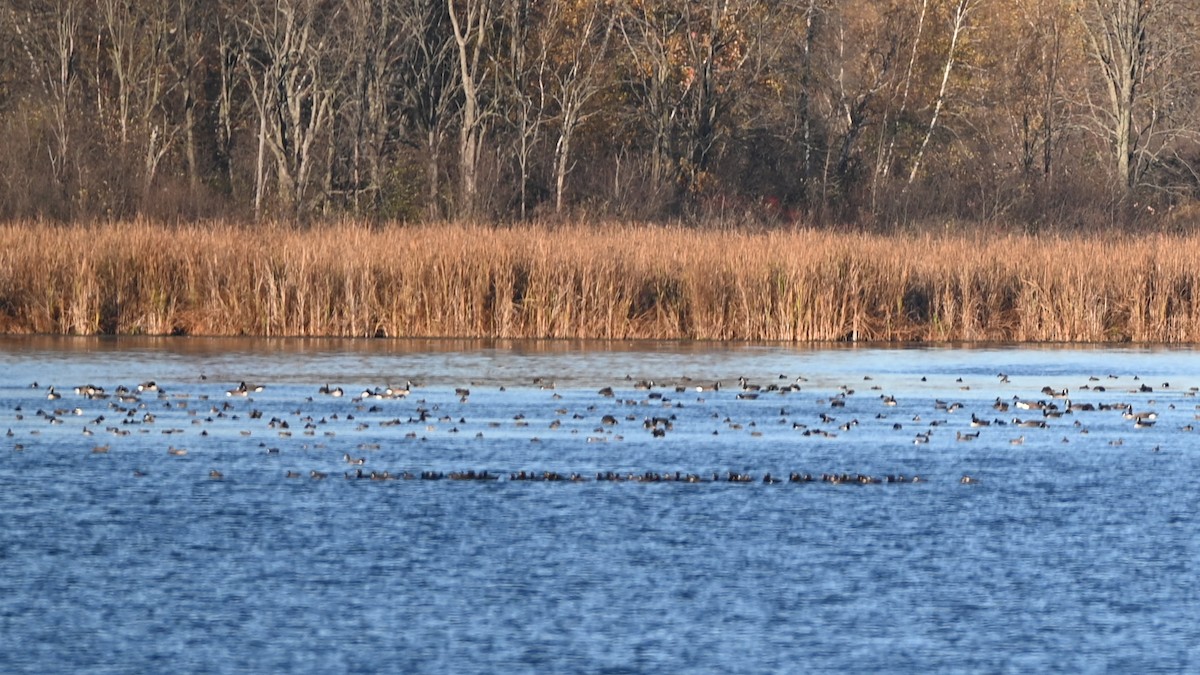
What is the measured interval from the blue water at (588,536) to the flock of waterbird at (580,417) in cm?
7

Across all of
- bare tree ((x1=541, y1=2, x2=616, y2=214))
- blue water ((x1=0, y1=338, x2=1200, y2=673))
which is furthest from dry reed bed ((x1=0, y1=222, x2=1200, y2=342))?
bare tree ((x1=541, y1=2, x2=616, y2=214))

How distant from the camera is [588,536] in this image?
9961 mm

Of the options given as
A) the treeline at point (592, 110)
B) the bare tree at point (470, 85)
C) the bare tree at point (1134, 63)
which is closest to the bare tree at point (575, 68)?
the treeline at point (592, 110)

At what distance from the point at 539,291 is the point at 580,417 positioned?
870 centimetres

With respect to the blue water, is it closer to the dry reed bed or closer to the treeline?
the dry reed bed

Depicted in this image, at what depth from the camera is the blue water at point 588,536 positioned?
7.73 metres

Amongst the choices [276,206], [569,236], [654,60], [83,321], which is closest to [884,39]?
[654,60]

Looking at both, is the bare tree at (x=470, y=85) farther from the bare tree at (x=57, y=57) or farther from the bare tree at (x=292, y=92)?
the bare tree at (x=57, y=57)

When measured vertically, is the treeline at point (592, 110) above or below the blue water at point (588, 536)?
above

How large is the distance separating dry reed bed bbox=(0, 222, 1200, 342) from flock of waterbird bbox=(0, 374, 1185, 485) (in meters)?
5.73

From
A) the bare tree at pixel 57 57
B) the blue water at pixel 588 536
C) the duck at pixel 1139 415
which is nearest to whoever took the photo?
the blue water at pixel 588 536

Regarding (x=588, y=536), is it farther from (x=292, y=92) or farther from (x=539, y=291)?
(x=292, y=92)

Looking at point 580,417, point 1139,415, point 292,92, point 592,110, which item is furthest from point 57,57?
point 1139,415

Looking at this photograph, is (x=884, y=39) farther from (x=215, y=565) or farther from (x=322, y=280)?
(x=215, y=565)
